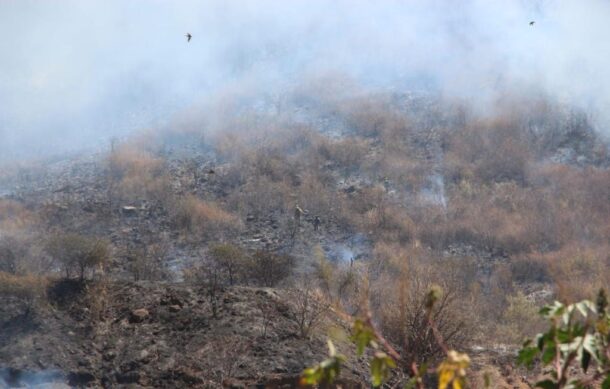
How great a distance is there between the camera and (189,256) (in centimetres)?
1375

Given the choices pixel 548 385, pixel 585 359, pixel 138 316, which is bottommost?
pixel 138 316

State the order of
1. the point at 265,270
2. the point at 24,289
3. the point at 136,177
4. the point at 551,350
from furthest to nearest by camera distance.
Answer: the point at 136,177, the point at 265,270, the point at 24,289, the point at 551,350

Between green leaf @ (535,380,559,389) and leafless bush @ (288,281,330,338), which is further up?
green leaf @ (535,380,559,389)

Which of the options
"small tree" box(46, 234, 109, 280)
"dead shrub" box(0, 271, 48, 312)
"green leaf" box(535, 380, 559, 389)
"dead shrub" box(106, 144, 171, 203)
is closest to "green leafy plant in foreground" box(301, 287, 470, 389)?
"green leaf" box(535, 380, 559, 389)

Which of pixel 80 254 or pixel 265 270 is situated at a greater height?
pixel 80 254

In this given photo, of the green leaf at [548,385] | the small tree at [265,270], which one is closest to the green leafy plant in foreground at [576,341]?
the green leaf at [548,385]

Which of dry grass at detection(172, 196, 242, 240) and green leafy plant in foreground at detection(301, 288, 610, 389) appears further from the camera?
dry grass at detection(172, 196, 242, 240)

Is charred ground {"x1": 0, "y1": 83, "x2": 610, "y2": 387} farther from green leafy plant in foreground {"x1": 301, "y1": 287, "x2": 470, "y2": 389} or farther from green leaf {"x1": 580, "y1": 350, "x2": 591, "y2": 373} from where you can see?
green leafy plant in foreground {"x1": 301, "y1": 287, "x2": 470, "y2": 389}

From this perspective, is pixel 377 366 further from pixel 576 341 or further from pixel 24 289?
pixel 24 289

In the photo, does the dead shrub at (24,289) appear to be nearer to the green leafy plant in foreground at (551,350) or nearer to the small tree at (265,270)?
the small tree at (265,270)

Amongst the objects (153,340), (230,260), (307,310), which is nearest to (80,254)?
(153,340)

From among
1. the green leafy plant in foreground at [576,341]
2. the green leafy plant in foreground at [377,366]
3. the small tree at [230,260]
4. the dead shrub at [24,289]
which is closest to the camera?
the green leafy plant in foreground at [377,366]

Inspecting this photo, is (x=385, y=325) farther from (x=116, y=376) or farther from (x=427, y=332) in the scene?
(x=116, y=376)

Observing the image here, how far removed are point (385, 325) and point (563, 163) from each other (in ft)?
43.2
